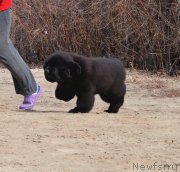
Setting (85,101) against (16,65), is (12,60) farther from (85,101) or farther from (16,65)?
(85,101)

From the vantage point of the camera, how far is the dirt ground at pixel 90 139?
5617 mm

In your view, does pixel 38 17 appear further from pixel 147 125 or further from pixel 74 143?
pixel 74 143

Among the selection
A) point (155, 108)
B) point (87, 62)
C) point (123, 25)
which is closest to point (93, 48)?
point (123, 25)

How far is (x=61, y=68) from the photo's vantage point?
8211 millimetres

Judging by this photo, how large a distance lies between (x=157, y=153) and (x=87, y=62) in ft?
8.45

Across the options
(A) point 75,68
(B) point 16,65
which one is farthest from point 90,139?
(B) point 16,65

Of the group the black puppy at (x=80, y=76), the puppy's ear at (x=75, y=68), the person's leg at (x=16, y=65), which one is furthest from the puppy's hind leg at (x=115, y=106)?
the person's leg at (x=16, y=65)

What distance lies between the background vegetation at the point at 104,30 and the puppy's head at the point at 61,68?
5377mm

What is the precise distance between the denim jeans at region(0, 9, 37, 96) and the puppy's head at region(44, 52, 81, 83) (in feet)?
0.97

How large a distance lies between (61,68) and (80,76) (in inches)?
9.8

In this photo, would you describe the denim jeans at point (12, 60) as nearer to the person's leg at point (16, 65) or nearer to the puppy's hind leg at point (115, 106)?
the person's leg at point (16, 65)

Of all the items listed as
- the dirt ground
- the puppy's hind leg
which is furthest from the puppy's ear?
the puppy's hind leg

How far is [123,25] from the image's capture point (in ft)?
44.9

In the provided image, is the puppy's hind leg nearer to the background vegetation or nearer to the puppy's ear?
the puppy's ear
